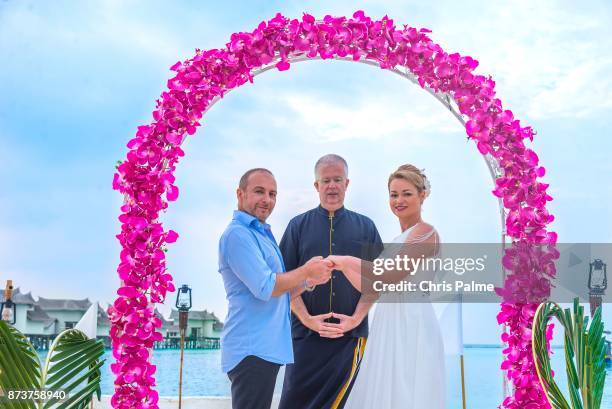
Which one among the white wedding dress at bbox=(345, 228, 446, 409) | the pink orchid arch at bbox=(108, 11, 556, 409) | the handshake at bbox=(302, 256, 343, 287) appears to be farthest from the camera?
the white wedding dress at bbox=(345, 228, 446, 409)

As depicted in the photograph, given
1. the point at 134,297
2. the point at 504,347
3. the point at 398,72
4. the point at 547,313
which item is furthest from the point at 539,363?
the point at 134,297

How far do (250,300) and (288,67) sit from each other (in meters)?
1.68

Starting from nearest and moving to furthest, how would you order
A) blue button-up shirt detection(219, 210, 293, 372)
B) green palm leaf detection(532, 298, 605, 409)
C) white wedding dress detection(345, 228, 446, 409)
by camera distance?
1. green palm leaf detection(532, 298, 605, 409)
2. blue button-up shirt detection(219, 210, 293, 372)
3. white wedding dress detection(345, 228, 446, 409)

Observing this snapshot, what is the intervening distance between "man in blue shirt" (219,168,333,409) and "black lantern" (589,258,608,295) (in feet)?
12.3

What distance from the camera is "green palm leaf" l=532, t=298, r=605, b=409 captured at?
3.43 metres

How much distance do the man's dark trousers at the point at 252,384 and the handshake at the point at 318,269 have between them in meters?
0.73

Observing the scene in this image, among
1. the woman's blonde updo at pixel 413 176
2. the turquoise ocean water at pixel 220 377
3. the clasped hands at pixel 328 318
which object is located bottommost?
the turquoise ocean water at pixel 220 377

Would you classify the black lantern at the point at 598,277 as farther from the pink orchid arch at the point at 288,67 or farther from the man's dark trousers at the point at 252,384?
the man's dark trousers at the point at 252,384

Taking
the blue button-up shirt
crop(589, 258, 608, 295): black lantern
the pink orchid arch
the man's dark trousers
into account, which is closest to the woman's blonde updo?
the pink orchid arch

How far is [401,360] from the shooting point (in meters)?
4.44

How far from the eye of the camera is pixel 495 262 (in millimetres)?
4590

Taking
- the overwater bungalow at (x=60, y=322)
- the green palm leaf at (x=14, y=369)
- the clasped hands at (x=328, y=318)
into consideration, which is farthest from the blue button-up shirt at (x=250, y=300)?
the overwater bungalow at (x=60, y=322)

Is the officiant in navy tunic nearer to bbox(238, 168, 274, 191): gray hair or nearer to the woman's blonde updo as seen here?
the woman's blonde updo

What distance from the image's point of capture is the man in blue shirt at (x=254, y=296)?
371 cm
